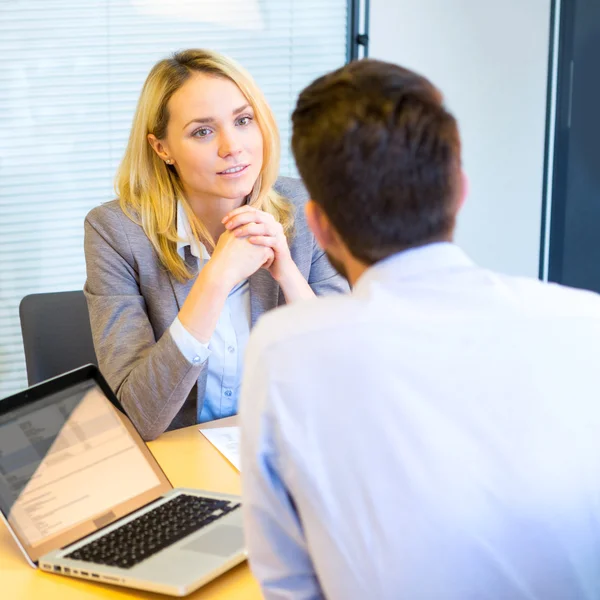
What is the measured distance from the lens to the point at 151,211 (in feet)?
6.56

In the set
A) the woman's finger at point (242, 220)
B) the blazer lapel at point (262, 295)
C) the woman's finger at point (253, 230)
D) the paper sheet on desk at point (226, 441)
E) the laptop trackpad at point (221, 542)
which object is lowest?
the paper sheet on desk at point (226, 441)

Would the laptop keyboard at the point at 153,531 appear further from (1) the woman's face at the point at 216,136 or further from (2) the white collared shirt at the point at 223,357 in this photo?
(1) the woman's face at the point at 216,136

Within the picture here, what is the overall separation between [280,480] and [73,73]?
8.59 ft

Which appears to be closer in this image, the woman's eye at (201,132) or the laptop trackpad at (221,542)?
the laptop trackpad at (221,542)

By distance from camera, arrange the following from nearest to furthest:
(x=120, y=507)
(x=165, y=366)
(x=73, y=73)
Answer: (x=120, y=507) < (x=165, y=366) < (x=73, y=73)

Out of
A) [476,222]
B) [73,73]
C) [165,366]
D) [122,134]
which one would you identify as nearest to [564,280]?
[476,222]

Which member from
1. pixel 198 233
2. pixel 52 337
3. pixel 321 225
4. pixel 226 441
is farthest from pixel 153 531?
pixel 52 337

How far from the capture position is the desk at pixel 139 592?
1.10m

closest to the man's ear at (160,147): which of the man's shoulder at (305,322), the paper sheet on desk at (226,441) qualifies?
the paper sheet on desk at (226,441)

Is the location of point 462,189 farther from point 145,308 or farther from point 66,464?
point 145,308

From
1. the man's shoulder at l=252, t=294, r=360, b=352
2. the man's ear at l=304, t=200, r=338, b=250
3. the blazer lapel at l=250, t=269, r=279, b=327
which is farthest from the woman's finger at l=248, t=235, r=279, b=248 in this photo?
the man's shoulder at l=252, t=294, r=360, b=352

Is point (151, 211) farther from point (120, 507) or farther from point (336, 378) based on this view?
point (336, 378)

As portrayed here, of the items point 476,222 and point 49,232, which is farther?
point 476,222

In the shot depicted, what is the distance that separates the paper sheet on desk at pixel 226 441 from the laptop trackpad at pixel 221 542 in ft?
0.95
